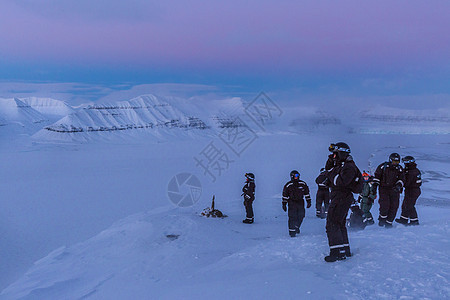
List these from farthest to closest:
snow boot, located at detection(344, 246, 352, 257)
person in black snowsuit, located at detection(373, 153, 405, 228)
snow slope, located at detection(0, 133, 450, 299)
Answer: person in black snowsuit, located at detection(373, 153, 405, 228) < snow boot, located at detection(344, 246, 352, 257) < snow slope, located at detection(0, 133, 450, 299)

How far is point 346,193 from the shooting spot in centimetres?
437

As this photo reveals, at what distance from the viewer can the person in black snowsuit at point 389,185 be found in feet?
23.3

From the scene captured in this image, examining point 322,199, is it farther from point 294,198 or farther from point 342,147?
point 342,147

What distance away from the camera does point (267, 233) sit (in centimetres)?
834

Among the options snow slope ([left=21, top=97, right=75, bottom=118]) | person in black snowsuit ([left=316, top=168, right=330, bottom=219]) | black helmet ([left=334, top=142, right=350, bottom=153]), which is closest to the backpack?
black helmet ([left=334, top=142, right=350, bottom=153])

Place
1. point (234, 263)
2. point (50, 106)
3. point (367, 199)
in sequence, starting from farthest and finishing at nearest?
point (50, 106)
point (367, 199)
point (234, 263)

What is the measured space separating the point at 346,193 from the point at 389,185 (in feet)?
11.6

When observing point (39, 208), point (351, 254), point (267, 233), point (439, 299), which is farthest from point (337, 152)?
point (39, 208)

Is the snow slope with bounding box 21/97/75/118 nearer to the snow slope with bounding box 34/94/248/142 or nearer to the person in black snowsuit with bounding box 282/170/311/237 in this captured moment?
the snow slope with bounding box 34/94/248/142

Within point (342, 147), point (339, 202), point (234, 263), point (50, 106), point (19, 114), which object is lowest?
point (234, 263)

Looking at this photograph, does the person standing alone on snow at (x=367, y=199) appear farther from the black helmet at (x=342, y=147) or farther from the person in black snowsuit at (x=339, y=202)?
the black helmet at (x=342, y=147)

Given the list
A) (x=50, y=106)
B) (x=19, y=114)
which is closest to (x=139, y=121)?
(x=19, y=114)

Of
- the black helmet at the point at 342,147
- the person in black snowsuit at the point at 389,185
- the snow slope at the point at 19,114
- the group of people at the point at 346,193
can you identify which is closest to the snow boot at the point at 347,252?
the group of people at the point at 346,193

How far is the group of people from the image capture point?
14.3ft
